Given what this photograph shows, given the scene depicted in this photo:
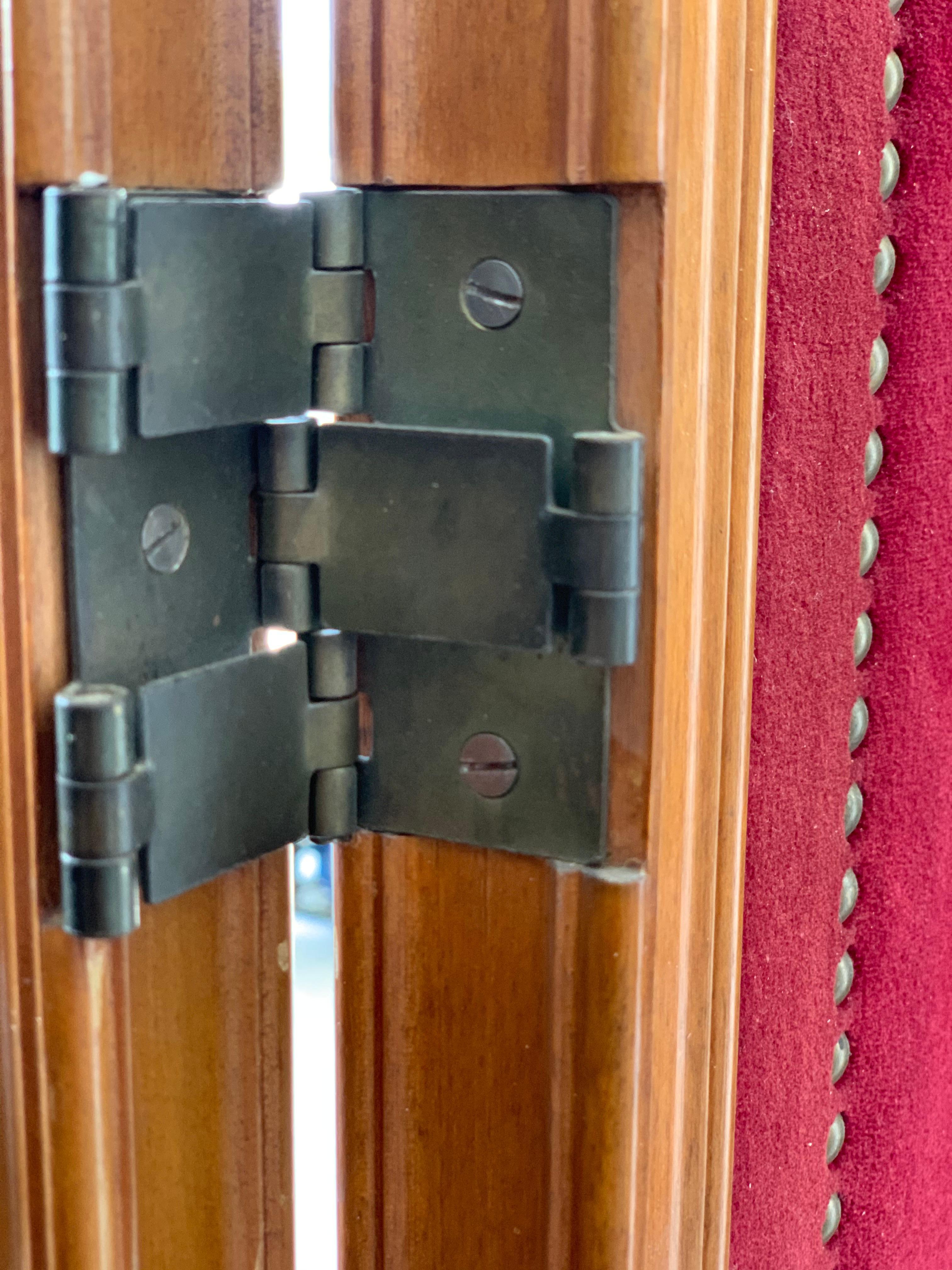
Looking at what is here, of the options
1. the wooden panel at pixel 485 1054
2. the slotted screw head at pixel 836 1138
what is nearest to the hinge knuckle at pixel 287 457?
the wooden panel at pixel 485 1054

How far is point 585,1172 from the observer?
0.43m

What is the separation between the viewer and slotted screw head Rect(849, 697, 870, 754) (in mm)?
558

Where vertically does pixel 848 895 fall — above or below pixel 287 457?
below

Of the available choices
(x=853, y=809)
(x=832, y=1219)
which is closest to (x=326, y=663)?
(x=853, y=809)

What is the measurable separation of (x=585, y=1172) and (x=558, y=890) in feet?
0.26

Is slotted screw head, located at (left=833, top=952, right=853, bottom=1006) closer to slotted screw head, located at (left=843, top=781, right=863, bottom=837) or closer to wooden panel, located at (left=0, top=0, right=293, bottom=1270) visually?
slotted screw head, located at (left=843, top=781, right=863, bottom=837)

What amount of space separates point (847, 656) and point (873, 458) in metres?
0.07

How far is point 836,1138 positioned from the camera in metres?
0.60

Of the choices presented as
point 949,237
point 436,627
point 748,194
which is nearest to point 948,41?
point 949,237

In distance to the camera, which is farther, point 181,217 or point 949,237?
point 949,237

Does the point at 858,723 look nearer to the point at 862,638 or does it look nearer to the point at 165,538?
A: the point at 862,638

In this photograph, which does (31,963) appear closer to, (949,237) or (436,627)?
(436,627)

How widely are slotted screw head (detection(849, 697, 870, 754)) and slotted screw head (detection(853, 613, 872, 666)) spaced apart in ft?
0.05

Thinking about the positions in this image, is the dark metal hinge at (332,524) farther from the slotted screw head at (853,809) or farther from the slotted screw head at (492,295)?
the slotted screw head at (853,809)
